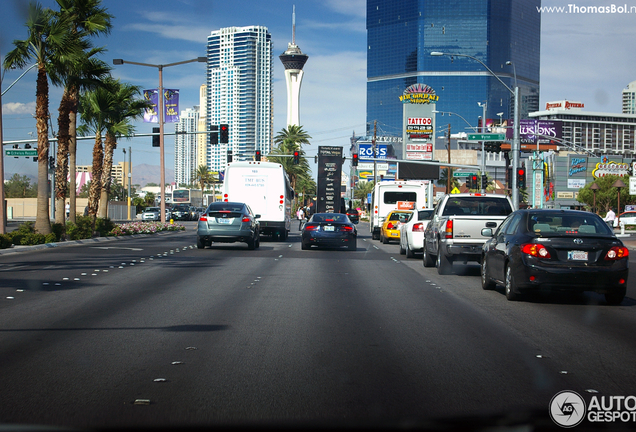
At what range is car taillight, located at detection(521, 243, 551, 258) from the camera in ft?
35.8

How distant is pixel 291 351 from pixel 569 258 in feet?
18.4

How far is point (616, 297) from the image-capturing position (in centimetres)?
1126

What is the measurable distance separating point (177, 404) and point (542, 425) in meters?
3.15

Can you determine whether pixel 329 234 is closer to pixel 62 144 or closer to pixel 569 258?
pixel 62 144

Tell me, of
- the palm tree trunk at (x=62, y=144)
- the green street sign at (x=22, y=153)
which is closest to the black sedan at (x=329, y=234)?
the palm tree trunk at (x=62, y=144)

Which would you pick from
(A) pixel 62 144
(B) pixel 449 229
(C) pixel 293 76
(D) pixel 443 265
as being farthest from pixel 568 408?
(C) pixel 293 76

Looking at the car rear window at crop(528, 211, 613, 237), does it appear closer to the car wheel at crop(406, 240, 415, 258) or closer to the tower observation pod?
the car wheel at crop(406, 240, 415, 258)

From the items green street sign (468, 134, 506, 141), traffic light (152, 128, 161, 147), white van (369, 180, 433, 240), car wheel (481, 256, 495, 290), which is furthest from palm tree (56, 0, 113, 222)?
car wheel (481, 256, 495, 290)

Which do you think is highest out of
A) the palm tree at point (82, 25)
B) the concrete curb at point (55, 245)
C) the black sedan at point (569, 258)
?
the palm tree at point (82, 25)

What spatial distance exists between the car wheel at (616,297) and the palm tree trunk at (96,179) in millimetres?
26835

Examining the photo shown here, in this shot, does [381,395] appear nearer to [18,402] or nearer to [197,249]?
[18,402]

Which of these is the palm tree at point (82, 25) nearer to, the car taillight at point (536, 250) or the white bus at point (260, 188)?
the white bus at point (260, 188)

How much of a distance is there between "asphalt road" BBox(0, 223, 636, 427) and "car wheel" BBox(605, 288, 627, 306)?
0.60 feet

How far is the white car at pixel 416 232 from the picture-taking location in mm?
21984
